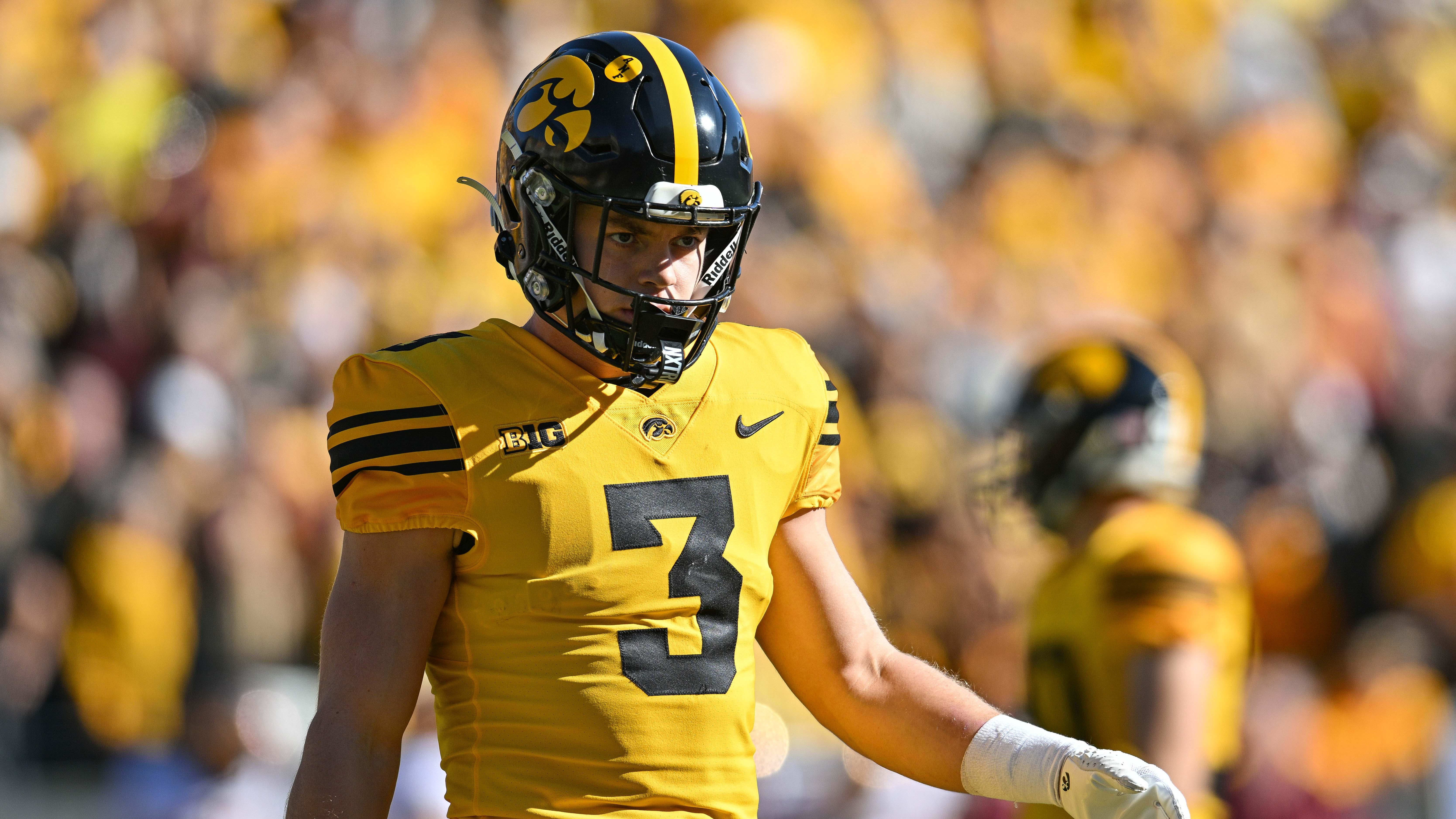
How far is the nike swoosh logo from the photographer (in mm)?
2438

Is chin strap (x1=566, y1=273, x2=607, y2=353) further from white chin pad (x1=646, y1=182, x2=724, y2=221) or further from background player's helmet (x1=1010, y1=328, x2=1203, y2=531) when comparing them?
background player's helmet (x1=1010, y1=328, x2=1203, y2=531)

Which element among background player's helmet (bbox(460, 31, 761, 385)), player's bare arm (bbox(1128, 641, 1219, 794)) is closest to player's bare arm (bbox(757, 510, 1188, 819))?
background player's helmet (bbox(460, 31, 761, 385))

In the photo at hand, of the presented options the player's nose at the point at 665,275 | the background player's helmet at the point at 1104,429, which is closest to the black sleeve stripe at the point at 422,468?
the player's nose at the point at 665,275

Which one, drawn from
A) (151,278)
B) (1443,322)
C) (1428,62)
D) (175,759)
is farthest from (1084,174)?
(175,759)

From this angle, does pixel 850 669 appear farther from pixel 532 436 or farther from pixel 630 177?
pixel 630 177

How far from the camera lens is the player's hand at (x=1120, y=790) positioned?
2.24m

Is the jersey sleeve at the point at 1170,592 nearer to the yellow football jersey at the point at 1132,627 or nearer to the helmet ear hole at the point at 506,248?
the yellow football jersey at the point at 1132,627

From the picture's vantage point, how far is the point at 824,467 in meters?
2.59

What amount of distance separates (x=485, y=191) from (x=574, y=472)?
59 centimetres

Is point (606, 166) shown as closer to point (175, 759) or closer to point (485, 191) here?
point (485, 191)

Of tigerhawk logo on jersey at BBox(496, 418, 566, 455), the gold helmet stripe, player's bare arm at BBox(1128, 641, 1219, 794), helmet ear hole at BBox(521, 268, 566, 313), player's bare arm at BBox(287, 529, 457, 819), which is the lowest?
player's bare arm at BBox(1128, 641, 1219, 794)

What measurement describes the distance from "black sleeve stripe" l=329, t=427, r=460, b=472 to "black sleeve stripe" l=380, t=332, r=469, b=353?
5.5 inches

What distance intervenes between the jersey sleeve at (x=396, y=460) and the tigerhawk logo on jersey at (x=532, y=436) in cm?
7

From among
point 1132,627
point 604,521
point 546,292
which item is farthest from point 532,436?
point 1132,627
